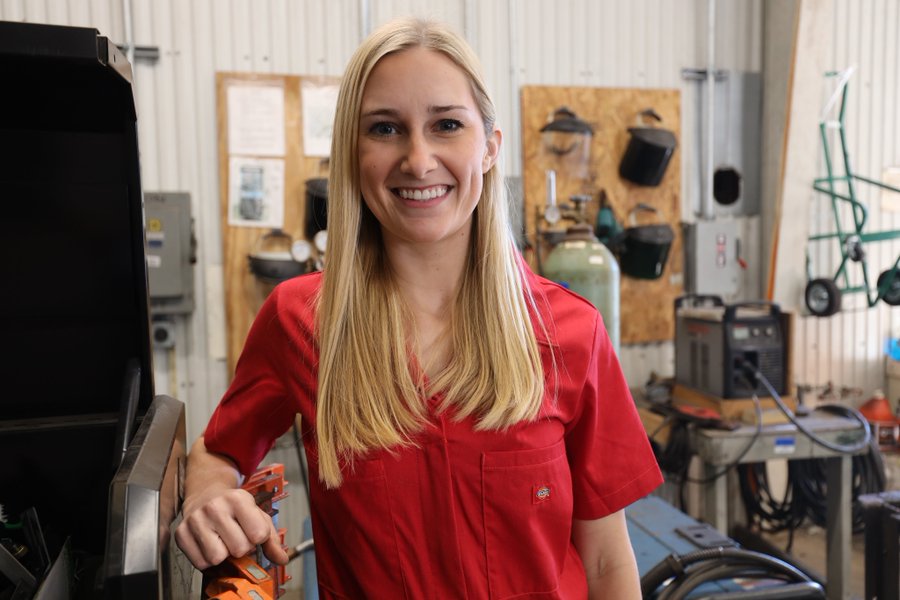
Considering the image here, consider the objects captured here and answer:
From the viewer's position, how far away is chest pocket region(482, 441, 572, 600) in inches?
Answer: 42.5

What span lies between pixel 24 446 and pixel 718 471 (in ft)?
9.75

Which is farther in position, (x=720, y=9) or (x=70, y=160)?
(x=720, y=9)

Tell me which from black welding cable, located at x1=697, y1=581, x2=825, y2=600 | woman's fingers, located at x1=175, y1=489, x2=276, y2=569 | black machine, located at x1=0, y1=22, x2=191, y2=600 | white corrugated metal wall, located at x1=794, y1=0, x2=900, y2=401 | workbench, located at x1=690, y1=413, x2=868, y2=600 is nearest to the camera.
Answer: woman's fingers, located at x1=175, y1=489, x2=276, y2=569

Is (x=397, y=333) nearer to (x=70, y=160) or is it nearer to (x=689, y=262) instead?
(x=70, y=160)

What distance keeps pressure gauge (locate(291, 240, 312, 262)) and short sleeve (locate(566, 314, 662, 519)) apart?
90.2 inches

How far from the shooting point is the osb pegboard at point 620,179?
3695mm

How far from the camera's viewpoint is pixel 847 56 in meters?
4.22

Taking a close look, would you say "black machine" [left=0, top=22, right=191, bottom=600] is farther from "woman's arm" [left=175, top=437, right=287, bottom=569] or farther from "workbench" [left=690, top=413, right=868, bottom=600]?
"workbench" [left=690, top=413, right=868, bottom=600]

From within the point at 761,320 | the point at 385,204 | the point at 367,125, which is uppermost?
the point at 367,125

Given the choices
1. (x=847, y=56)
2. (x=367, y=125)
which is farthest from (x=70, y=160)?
(x=847, y=56)

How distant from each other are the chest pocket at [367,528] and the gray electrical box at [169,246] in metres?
2.36

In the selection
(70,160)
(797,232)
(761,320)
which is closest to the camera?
(70,160)

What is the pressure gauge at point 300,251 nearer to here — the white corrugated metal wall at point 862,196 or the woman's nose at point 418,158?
the woman's nose at point 418,158

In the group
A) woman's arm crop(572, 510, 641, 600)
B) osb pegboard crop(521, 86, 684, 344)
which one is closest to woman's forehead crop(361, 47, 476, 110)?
woman's arm crop(572, 510, 641, 600)
